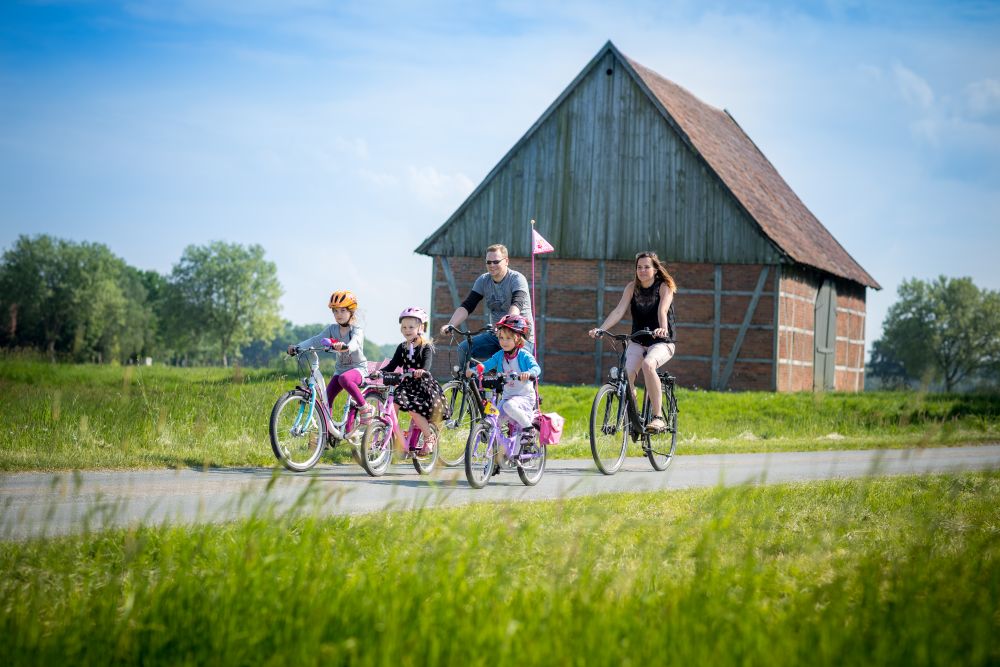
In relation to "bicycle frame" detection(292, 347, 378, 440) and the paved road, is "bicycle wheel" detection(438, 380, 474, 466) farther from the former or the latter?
"bicycle frame" detection(292, 347, 378, 440)

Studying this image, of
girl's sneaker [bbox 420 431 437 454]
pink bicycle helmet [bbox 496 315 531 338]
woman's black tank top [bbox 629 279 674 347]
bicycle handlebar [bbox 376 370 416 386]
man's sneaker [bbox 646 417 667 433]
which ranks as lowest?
girl's sneaker [bbox 420 431 437 454]

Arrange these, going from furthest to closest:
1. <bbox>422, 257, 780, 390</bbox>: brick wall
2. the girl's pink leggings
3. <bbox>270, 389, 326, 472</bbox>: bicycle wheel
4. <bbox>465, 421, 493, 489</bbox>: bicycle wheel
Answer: <bbox>422, 257, 780, 390</bbox>: brick wall → the girl's pink leggings → <bbox>270, 389, 326, 472</bbox>: bicycle wheel → <bbox>465, 421, 493, 489</bbox>: bicycle wheel

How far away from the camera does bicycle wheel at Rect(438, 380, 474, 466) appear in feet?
35.4

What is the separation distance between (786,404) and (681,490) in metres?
15.4

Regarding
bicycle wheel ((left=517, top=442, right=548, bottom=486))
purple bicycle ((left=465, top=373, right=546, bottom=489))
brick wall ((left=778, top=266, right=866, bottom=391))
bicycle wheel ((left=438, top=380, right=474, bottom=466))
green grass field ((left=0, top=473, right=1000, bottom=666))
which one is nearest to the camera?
green grass field ((left=0, top=473, right=1000, bottom=666))

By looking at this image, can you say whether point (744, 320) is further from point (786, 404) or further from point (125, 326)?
point (125, 326)

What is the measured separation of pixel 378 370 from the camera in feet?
35.4

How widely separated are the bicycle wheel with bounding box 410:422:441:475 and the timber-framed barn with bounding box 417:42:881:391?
61.2 feet

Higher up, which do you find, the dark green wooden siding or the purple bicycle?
the dark green wooden siding

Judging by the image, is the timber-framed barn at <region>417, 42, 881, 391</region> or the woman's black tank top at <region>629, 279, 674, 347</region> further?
the timber-framed barn at <region>417, 42, 881, 391</region>

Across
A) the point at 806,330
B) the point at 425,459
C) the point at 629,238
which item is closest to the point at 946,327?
the point at 806,330

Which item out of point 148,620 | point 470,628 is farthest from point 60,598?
point 470,628

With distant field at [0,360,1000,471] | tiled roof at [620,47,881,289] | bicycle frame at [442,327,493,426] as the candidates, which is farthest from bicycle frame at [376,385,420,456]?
tiled roof at [620,47,881,289]

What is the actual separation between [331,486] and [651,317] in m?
3.86
